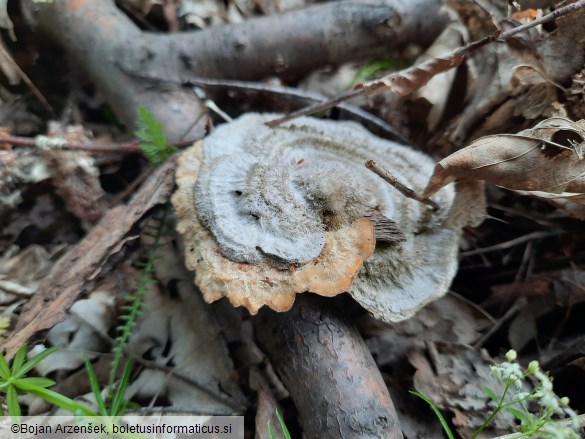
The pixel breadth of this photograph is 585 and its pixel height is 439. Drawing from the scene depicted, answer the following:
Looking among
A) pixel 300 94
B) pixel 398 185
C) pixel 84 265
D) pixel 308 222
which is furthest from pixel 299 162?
pixel 84 265

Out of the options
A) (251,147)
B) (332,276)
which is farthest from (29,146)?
(332,276)

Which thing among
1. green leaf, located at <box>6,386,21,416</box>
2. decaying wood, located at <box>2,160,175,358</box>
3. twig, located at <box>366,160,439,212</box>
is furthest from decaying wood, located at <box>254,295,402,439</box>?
green leaf, located at <box>6,386,21,416</box>

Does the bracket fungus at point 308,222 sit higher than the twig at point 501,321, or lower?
higher

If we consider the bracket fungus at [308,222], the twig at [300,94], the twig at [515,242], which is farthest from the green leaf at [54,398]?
the twig at [515,242]

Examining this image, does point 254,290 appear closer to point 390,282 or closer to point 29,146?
point 390,282

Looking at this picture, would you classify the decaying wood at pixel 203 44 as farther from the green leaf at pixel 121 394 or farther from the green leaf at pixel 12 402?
the green leaf at pixel 12 402

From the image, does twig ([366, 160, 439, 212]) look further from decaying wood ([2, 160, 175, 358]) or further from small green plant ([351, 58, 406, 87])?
small green plant ([351, 58, 406, 87])
